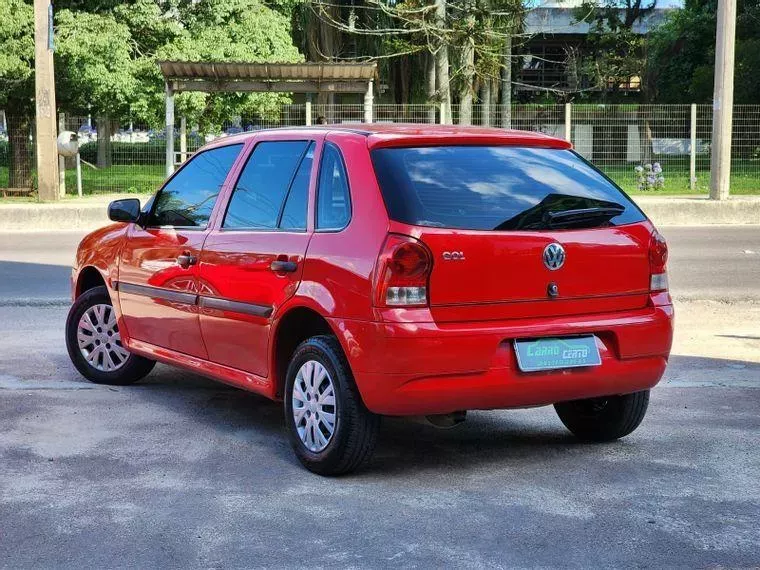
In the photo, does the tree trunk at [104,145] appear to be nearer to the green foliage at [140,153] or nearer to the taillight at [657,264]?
the green foliage at [140,153]

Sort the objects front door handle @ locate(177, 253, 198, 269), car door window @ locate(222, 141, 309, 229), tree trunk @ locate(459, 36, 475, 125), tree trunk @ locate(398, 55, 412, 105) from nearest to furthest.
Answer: car door window @ locate(222, 141, 309, 229), front door handle @ locate(177, 253, 198, 269), tree trunk @ locate(459, 36, 475, 125), tree trunk @ locate(398, 55, 412, 105)

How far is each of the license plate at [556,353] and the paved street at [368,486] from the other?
532mm

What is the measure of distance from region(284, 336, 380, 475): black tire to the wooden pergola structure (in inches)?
728

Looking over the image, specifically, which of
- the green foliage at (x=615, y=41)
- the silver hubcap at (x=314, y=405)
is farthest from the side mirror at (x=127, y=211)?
the green foliage at (x=615, y=41)

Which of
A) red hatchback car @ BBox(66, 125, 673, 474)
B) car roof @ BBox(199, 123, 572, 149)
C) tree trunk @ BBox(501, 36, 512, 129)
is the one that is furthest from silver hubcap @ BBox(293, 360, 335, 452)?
tree trunk @ BBox(501, 36, 512, 129)

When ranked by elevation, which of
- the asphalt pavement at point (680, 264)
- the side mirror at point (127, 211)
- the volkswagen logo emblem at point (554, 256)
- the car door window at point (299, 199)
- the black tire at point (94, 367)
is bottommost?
the asphalt pavement at point (680, 264)

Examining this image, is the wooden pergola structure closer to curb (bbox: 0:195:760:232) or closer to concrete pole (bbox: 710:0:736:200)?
curb (bbox: 0:195:760:232)

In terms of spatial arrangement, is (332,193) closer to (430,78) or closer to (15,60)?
(15,60)

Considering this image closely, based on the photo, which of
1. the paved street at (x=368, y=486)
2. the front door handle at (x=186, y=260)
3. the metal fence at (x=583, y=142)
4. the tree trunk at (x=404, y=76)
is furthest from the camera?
the tree trunk at (x=404, y=76)

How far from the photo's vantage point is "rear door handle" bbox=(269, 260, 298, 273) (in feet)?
18.0

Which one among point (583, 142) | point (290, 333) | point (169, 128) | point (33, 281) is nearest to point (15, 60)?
point (169, 128)

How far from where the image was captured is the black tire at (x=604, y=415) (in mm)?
5914

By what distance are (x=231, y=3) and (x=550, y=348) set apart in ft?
75.5

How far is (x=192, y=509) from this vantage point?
4.83 m
